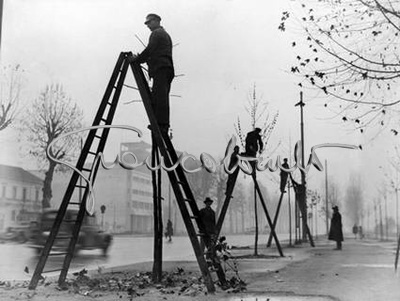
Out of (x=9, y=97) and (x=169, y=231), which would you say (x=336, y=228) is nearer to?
(x=169, y=231)

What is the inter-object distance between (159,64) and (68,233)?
1.46 m

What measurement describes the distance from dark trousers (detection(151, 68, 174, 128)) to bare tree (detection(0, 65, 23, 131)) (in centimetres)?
104

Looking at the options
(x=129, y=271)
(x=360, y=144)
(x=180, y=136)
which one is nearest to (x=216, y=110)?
(x=180, y=136)

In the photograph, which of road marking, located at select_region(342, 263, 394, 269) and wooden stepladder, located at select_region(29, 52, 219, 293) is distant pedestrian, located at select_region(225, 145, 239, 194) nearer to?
wooden stepladder, located at select_region(29, 52, 219, 293)

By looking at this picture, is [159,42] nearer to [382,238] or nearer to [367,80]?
[367,80]

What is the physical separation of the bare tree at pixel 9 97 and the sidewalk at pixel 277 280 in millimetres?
1244

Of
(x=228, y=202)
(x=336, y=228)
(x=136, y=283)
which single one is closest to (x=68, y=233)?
(x=136, y=283)

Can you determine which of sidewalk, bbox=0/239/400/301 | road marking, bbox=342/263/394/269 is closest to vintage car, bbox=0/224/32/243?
sidewalk, bbox=0/239/400/301

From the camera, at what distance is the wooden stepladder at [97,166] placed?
11.7 ft

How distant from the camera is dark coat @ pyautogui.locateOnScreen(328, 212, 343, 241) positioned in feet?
11.4

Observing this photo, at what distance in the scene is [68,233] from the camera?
379 centimetres

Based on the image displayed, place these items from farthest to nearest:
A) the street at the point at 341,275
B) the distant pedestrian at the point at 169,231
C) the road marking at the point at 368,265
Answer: the distant pedestrian at the point at 169,231 → the road marking at the point at 368,265 → the street at the point at 341,275

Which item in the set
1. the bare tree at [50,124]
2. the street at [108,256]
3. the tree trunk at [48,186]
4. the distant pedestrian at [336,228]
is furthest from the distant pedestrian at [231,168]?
the tree trunk at [48,186]

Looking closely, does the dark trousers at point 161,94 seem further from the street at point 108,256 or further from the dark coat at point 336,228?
the dark coat at point 336,228
